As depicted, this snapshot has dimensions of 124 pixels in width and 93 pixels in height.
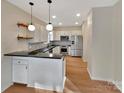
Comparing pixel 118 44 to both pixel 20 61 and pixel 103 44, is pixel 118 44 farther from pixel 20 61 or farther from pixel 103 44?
pixel 20 61

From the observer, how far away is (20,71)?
3354 millimetres

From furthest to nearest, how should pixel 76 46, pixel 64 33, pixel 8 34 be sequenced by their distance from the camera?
pixel 64 33 < pixel 76 46 < pixel 8 34

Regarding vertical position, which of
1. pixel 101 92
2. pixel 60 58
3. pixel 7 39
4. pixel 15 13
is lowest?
pixel 101 92

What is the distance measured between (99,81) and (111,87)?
50cm

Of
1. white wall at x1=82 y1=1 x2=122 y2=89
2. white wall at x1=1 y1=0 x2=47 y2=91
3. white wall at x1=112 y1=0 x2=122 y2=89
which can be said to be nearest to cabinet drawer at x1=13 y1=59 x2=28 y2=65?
white wall at x1=1 y1=0 x2=47 y2=91

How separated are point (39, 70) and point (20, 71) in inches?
26.4

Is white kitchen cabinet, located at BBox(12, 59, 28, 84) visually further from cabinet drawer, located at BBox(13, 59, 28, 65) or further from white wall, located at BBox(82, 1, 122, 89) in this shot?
white wall, located at BBox(82, 1, 122, 89)

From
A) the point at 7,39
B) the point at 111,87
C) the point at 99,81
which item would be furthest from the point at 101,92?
the point at 7,39

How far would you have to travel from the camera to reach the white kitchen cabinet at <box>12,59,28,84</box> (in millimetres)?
3303

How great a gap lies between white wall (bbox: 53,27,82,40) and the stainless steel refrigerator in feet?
2.18

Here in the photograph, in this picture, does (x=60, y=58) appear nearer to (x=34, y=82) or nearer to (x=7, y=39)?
(x=34, y=82)

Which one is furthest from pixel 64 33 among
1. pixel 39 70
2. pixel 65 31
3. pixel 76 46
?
pixel 39 70

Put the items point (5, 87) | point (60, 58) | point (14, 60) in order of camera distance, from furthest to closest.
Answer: point (14, 60) → point (5, 87) → point (60, 58)

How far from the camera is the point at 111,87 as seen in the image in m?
3.28
